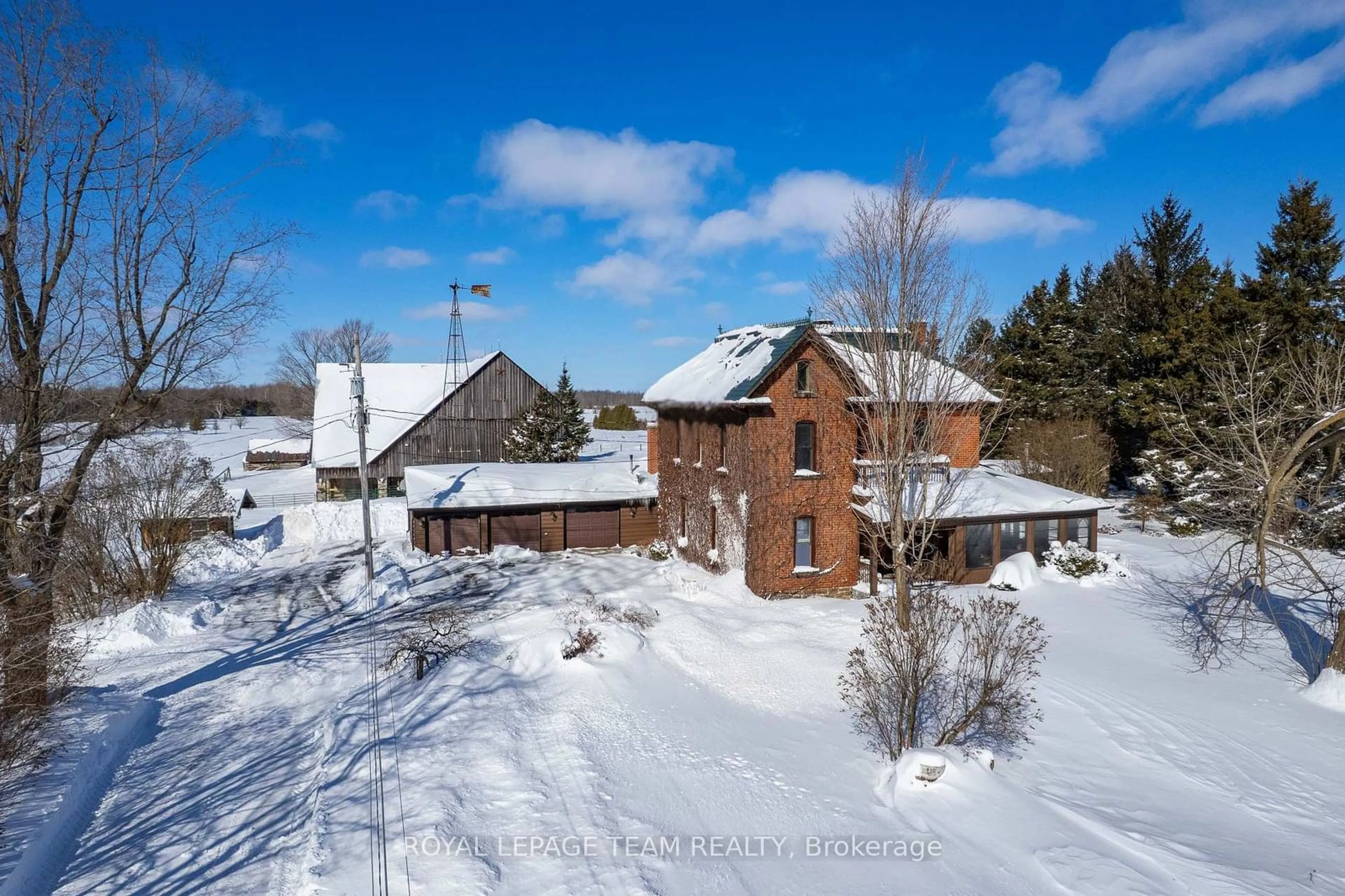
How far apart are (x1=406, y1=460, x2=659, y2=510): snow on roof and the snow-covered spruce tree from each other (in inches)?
263

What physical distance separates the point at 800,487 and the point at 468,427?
24739 millimetres

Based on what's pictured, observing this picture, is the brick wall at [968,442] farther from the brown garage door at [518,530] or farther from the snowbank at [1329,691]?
the brown garage door at [518,530]

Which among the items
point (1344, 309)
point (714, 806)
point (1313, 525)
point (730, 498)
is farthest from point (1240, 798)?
point (1344, 309)

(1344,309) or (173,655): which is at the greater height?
(1344,309)

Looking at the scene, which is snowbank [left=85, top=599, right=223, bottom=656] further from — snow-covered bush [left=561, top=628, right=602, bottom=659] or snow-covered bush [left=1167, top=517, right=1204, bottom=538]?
snow-covered bush [left=1167, top=517, right=1204, bottom=538]

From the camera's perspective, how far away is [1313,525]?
849 inches

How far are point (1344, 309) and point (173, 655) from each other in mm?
42269

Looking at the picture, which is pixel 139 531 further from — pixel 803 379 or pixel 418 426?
pixel 803 379

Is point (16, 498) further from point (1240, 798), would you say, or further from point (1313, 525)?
point (1313, 525)

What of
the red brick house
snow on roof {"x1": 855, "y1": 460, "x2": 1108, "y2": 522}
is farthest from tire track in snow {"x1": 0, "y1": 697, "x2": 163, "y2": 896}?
snow on roof {"x1": 855, "y1": 460, "x2": 1108, "y2": 522}

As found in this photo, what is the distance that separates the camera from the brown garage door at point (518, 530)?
27609 millimetres

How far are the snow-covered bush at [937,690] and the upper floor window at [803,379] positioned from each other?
8.87 meters

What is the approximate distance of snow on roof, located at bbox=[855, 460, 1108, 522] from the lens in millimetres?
21359

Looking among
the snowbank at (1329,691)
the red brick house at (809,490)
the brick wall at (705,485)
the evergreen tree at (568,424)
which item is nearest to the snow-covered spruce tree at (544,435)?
the evergreen tree at (568,424)
